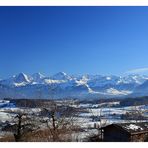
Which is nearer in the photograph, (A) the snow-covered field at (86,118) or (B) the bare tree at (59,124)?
(B) the bare tree at (59,124)

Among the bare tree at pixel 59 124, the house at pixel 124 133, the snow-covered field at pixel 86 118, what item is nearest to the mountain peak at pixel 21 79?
the snow-covered field at pixel 86 118

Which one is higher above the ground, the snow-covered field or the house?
the snow-covered field

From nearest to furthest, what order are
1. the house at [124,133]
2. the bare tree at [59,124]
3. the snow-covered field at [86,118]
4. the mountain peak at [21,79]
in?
the bare tree at [59,124] → the snow-covered field at [86,118] → the house at [124,133] → the mountain peak at [21,79]

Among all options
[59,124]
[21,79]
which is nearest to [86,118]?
[59,124]

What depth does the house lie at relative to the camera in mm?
9702

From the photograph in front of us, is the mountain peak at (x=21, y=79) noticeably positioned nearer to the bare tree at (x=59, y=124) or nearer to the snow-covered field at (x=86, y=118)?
the snow-covered field at (x=86, y=118)

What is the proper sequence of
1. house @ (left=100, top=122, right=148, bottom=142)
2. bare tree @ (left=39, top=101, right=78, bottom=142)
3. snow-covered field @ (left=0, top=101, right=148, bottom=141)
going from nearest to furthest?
1. bare tree @ (left=39, top=101, right=78, bottom=142)
2. snow-covered field @ (left=0, top=101, right=148, bottom=141)
3. house @ (left=100, top=122, right=148, bottom=142)

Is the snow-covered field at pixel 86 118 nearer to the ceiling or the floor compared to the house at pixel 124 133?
nearer to the ceiling

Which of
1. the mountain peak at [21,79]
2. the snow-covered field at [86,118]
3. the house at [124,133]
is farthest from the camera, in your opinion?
the mountain peak at [21,79]

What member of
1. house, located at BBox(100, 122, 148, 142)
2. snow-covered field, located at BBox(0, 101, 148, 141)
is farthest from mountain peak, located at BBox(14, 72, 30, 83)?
house, located at BBox(100, 122, 148, 142)

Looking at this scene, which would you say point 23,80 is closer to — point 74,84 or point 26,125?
point 74,84

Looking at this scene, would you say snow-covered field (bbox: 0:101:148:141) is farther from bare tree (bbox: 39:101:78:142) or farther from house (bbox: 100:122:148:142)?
house (bbox: 100:122:148:142)

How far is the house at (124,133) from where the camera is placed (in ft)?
31.8
